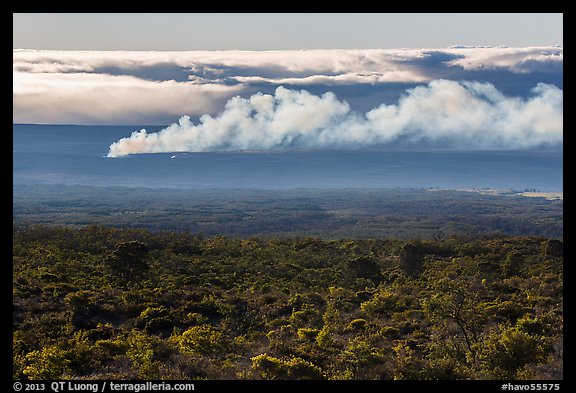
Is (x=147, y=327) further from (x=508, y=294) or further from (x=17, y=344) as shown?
(x=508, y=294)

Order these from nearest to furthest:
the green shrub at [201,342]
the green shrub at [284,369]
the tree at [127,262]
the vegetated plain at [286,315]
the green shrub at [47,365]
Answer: the green shrub at [47,365] → the green shrub at [284,369] → the vegetated plain at [286,315] → the green shrub at [201,342] → the tree at [127,262]

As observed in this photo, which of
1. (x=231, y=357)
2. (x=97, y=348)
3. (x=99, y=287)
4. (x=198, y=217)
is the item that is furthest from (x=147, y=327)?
(x=198, y=217)

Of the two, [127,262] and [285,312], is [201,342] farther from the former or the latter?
[127,262]

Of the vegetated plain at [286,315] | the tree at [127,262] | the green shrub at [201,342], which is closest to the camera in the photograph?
the vegetated plain at [286,315]

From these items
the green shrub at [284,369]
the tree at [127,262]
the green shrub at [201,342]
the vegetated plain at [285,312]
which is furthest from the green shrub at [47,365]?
the tree at [127,262]

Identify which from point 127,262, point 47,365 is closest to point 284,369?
point 47,365

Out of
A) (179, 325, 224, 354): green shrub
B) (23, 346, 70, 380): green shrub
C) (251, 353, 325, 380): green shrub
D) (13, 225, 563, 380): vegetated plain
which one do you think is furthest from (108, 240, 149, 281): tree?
(251, 353, 325, 380): green shrub

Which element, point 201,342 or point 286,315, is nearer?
point 201,342

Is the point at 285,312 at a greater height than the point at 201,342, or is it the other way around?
the point at 201,342

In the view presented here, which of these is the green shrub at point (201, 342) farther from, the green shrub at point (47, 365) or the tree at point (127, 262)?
the tree at point (127, 262)

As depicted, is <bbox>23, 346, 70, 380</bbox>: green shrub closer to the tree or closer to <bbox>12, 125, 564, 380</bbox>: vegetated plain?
<bbox>12, 125, 564, 380</bbox>: vegetated plain

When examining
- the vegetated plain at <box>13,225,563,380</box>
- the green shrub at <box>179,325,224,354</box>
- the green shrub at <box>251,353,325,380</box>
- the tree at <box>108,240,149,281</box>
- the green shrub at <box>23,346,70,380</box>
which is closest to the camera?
the green shrub at <box>23,346,70,380</box>
